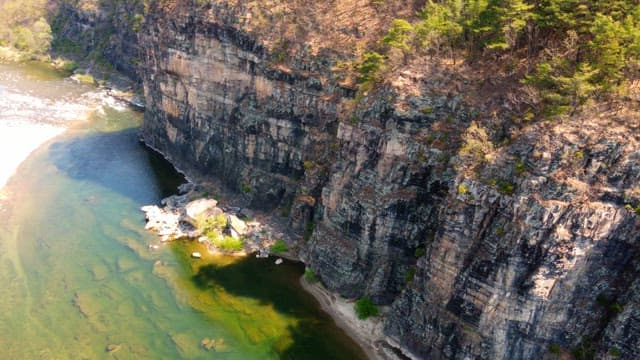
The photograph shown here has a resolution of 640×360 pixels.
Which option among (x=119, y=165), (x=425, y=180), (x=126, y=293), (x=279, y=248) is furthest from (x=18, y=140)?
(x=425, y=180)

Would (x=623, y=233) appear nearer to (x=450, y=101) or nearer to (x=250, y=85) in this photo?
(x=450, y=101)

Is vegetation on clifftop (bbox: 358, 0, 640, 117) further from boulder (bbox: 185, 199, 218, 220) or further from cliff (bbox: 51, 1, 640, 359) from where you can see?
boulder (bbox: 185, 199, 218, 220)

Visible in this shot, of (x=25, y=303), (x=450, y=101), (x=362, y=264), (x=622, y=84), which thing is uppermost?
(x=622, y=84)

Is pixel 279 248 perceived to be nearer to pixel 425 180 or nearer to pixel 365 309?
pixel 365 309

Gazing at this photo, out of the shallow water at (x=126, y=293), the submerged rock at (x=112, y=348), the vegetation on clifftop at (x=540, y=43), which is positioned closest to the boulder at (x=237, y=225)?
the shallow water at (x=126, y=293)

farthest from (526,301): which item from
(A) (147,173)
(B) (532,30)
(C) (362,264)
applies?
(A) (147,173)

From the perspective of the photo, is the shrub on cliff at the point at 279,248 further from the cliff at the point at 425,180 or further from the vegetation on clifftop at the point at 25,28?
the vegetation on clifftop at the point at 25,28
